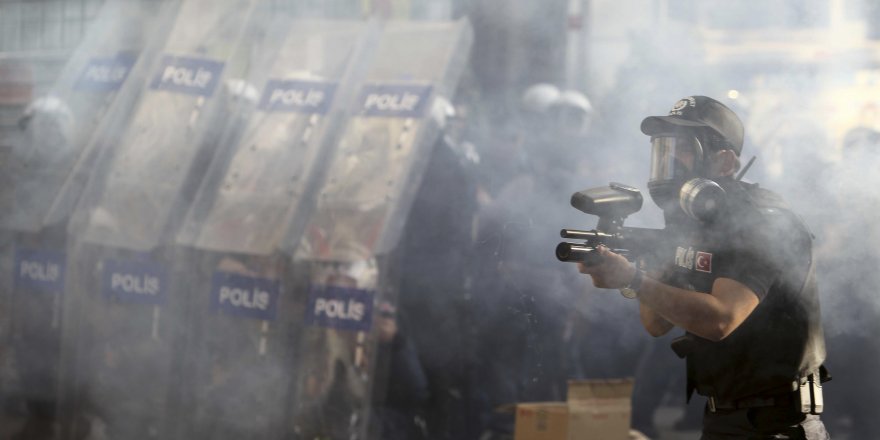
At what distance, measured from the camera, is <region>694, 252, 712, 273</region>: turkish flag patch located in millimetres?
2498

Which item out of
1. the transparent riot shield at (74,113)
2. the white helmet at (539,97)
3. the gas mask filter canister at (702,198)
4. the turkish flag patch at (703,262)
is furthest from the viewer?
the transparent riot shield at (74,113)

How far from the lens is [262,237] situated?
4.73m

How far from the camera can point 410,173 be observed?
4609 millimetres

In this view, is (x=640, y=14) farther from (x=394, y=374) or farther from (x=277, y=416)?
(x=277, y=416)

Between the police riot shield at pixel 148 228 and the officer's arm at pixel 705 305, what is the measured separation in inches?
119

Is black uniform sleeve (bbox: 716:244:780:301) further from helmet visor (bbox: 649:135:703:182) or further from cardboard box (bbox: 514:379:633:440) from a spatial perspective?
cardboard box (bbox: 514:379:633:440)

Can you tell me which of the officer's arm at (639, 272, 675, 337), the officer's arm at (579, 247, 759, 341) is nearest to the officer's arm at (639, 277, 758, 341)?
the officer's arm at (579, 247, 759, 341)

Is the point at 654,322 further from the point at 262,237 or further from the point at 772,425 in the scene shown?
the point at 262,237

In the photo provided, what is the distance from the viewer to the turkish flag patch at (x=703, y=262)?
250cm

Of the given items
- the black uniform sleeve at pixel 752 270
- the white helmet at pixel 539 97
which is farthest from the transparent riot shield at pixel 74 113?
the black uniform sleeve at pixel 752 270

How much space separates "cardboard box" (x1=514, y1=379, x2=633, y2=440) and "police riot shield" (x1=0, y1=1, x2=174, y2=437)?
8.35 feet

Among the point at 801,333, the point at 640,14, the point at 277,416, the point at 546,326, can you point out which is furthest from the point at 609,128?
the point at 801,333

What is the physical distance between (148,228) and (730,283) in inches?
124

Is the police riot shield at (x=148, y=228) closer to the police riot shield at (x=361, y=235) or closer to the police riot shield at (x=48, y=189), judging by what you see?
the police riot shield at (x=48, y=189)
